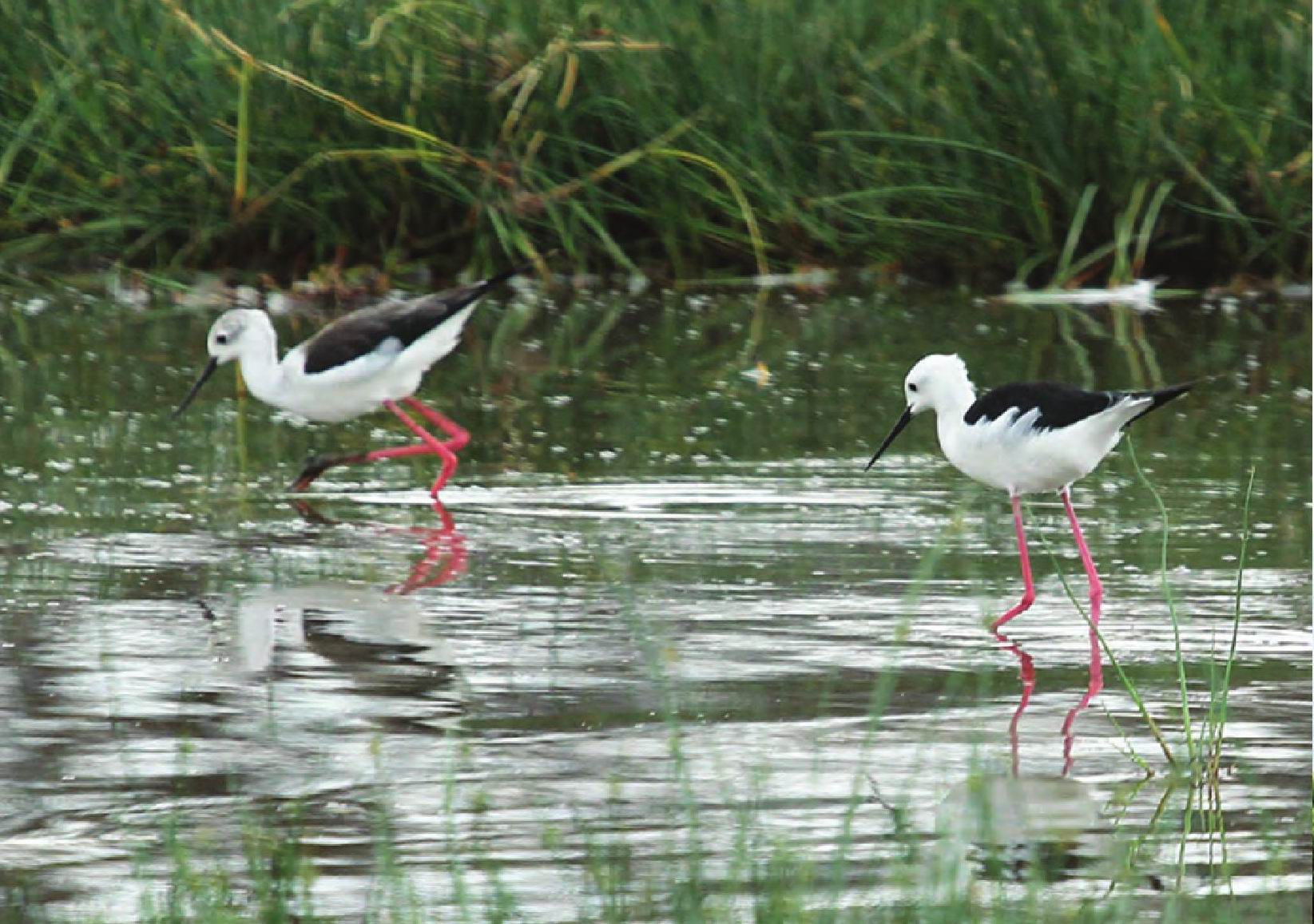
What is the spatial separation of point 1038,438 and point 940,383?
63cm

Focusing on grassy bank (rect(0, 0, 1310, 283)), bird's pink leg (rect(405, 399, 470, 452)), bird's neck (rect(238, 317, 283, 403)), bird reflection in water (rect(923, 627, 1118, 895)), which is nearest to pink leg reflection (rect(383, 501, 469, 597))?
bird's pink leg (rect(405, 399, 470, 452))

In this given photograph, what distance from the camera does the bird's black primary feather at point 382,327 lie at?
9273mm

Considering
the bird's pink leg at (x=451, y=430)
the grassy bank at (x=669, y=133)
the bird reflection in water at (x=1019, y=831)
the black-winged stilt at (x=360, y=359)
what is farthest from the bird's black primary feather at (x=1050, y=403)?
the grassy bank at (x=669, y=133)

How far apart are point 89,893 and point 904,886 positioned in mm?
1378

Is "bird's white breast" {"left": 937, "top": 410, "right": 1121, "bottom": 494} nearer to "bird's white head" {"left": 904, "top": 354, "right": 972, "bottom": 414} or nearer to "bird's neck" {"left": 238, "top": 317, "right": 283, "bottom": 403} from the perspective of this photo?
"bird's white head" {"left": 904, "top": 354, "right": 972, "bottom": 414}

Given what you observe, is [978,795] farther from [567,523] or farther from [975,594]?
[567,523]

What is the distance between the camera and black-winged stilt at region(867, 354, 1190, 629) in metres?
6.89

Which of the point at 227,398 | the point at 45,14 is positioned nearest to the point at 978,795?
the point at 227,398

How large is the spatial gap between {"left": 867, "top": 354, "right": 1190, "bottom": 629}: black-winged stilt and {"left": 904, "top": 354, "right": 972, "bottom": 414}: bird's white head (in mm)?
116

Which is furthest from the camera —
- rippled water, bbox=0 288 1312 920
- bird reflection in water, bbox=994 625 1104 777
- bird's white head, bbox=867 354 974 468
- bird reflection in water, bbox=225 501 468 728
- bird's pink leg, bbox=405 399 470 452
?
bird's pink leg, bbox=405 399 470 452

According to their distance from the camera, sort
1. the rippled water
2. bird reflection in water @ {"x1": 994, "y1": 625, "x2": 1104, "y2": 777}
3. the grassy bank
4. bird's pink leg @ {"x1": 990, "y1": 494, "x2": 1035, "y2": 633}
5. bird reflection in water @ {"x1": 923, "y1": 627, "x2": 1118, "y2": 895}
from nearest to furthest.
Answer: bird reflection in water @ {"x1": 923, "y1": 627, "x2": 1118, "y2": 895} < the rippled water < bird reflection in water @ {"x1": 994, "y1": 625, "x2": 1104, "y2": 777} < bird's pink leg @ {"x1": 990, "y1": 494, "x2": 1035, "y2": 633} < the grassy bank

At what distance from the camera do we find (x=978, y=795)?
455cm

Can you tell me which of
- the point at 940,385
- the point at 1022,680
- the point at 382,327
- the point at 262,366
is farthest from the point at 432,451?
the point at 1022,680

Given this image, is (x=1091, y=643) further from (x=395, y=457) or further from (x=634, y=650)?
(x=395, y=457)
